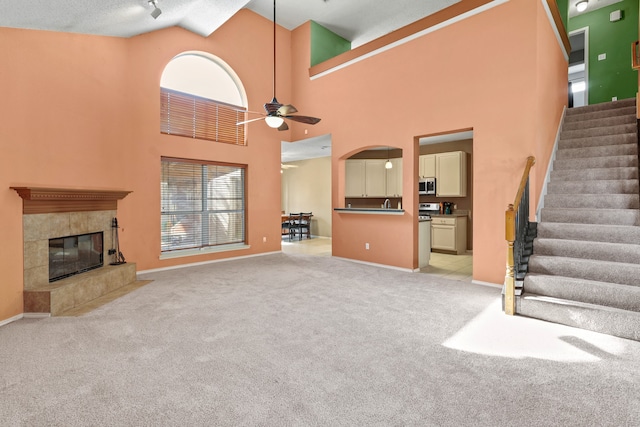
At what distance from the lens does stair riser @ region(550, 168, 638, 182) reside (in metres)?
4.19

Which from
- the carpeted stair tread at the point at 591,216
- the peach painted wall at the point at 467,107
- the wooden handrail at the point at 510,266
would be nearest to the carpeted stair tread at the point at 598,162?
the peach painted wall at the point at 467,107

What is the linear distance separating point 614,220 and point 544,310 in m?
1.61

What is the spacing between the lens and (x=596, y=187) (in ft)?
13.8

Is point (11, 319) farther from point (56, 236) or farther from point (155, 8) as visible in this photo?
point (155, 8)

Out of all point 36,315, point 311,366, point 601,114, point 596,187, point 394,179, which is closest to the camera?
point 311,366

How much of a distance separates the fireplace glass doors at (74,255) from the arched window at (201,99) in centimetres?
224

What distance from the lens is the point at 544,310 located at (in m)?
3.15

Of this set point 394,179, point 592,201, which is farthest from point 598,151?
point 394,179

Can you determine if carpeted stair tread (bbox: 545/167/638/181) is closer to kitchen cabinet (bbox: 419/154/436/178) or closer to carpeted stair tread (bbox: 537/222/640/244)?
carpeted stair tread (bbox: 537/222/640/244)

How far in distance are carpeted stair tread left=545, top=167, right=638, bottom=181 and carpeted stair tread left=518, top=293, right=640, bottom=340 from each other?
217 centimetres

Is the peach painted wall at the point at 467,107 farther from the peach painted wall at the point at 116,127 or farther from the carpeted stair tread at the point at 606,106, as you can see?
the peach painted wall at the point at 116,127

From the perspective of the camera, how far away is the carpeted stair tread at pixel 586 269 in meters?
3.13

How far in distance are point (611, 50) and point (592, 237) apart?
5.98 metres

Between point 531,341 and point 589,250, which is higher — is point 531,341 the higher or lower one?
the lower one
